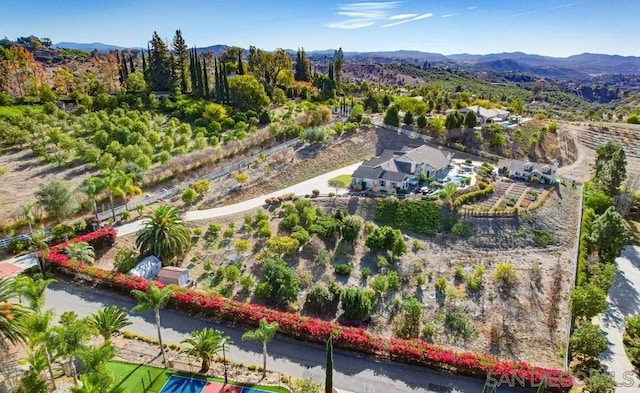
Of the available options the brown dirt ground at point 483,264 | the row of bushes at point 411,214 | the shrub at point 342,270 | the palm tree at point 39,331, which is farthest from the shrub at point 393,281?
the palm tree at point 39,331

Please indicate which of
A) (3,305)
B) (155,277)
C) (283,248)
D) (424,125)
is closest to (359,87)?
(424,125)

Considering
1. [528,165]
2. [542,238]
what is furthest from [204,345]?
[528,165]

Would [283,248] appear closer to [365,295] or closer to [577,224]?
[365,295]

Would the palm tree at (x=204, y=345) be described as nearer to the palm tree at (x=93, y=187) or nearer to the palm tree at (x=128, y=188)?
the palm tree at (x=93, y=187)

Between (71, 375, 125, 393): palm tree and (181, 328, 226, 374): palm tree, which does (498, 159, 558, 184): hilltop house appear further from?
(71, 375, 125, 393): palm tree

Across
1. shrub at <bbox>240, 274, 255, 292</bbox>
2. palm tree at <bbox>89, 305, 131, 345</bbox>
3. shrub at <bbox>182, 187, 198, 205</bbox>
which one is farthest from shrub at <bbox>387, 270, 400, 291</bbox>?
shrub at <bbox>182, 187, 198, 205</bbox>

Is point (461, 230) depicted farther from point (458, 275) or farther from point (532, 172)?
point (532, 172)
